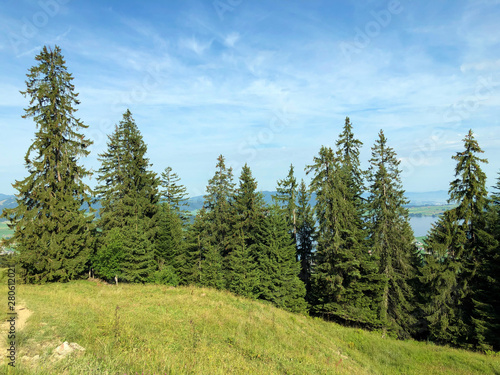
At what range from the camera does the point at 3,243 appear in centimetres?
1962

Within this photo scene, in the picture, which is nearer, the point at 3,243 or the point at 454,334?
the point at 3,243

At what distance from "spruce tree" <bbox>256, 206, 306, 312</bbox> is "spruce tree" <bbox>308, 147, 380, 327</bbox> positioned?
2.68 m

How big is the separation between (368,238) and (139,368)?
26496 millimetres

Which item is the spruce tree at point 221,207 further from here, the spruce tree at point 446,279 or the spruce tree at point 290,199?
the spruce tree at point 446,279

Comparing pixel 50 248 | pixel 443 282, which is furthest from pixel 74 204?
pixel 443 282

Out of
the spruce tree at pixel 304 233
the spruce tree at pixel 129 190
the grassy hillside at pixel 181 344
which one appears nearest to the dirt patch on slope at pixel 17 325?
the grassy hillside at pixel 181 344

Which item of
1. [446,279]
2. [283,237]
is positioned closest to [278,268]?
[283,237]

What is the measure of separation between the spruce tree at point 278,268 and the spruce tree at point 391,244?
324 inches

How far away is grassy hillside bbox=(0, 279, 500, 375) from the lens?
671 centimetres

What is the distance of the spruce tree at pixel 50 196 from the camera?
19609 mm

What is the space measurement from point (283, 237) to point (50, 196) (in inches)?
843

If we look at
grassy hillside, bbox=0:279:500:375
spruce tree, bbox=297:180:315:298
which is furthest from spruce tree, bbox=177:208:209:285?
grassy hillside, bbox=0:279:500:375

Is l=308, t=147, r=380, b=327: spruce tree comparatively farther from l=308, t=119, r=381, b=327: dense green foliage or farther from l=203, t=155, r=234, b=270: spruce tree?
l=203, t=155, r=234, b=270: spruce tree

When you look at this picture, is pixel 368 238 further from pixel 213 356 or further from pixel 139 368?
pixel 139 368
